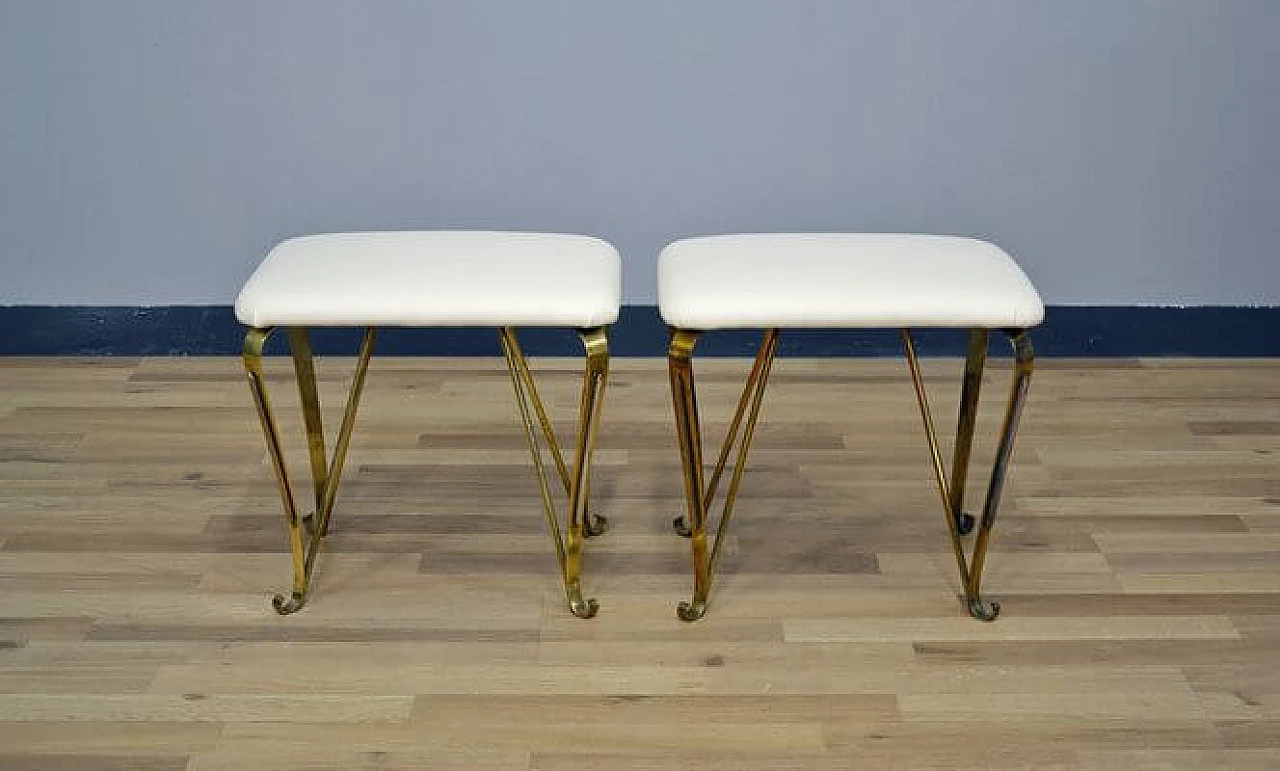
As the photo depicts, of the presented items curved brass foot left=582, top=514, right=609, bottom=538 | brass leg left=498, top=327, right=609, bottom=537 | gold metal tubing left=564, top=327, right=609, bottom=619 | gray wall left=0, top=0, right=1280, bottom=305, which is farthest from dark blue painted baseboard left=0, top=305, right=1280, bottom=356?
gold metal tubing left=564, top=327, right=609, bottom=619

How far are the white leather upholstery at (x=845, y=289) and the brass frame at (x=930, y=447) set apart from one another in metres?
0.05

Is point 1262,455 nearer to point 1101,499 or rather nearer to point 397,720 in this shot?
point 1101,499

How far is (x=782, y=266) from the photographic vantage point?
195 centimetres

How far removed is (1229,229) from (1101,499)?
0.82 meters

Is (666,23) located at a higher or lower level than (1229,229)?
higher

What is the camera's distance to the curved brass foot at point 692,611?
212 cm

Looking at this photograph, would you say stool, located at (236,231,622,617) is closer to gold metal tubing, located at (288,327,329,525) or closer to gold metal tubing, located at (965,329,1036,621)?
gold metal tubing, located at (288,327,329,525)

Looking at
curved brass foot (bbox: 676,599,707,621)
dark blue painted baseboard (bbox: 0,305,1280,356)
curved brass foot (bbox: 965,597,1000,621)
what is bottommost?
dark blue painted baseboard (bbox: 0,305,1280,356)

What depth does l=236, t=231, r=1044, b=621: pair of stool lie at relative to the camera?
1857 mm

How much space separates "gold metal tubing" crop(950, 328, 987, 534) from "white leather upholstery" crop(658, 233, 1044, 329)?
19cm

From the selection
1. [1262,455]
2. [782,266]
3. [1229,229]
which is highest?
[782,266]

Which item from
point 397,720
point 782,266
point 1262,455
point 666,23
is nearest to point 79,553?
point 397,720

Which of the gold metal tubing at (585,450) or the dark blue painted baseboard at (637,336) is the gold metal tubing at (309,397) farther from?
the dark blue painted baseboard at (637,336)

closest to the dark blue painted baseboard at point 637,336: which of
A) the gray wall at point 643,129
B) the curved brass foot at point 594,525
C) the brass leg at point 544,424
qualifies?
the gray wall at point 643,129
